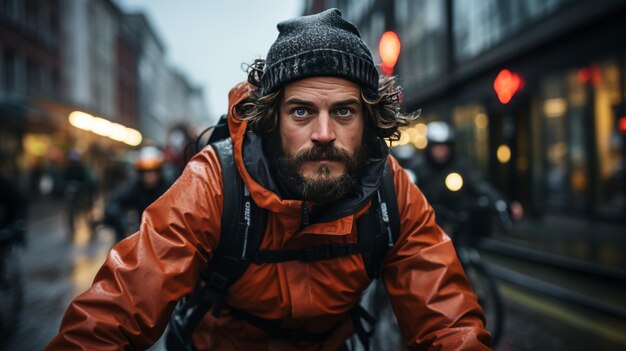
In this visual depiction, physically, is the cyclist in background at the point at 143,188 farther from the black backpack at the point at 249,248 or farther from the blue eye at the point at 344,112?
the blue eye at the point at 344,112

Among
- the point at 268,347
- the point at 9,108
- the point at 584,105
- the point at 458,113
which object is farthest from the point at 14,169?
the point at 268,347

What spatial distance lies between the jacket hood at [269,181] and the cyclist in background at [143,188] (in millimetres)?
4134

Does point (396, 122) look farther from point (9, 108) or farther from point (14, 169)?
point (14, 169)

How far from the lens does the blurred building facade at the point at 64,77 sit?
838 inches

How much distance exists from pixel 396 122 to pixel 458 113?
1744 cm

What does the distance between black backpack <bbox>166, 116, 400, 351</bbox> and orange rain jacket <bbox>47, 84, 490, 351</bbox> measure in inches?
1.1

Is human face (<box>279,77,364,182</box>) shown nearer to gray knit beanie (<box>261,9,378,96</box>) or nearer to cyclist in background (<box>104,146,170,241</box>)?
gray knit beanie (<box>261,9,378,96</box>)

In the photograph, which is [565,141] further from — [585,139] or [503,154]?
[503,154]

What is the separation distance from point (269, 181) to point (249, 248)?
0.79ft

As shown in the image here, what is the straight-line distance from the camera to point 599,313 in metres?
5.39

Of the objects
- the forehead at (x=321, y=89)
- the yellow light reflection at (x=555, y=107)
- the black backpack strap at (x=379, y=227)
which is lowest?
the black backpack strap at (x=379, y=227)

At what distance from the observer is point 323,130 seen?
175 cm

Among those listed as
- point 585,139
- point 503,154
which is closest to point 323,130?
point 585,139

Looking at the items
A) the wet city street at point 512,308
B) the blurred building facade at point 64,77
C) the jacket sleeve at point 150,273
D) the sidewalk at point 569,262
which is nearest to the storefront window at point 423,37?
the sidewalk at point 569,262
